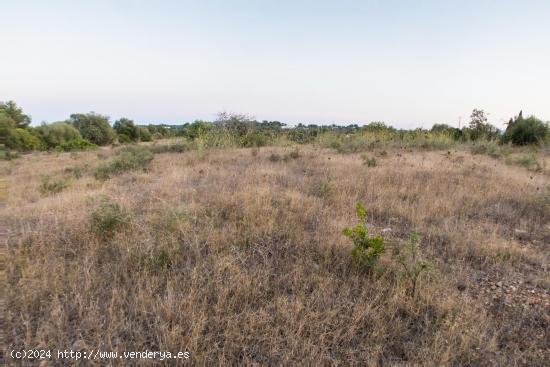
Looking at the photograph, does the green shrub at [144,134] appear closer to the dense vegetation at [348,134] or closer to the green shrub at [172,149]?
the dense vegetation at [348,134]

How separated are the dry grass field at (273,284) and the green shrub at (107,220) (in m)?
0.02

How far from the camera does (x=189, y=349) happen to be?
1.53m

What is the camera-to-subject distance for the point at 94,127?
40.8m

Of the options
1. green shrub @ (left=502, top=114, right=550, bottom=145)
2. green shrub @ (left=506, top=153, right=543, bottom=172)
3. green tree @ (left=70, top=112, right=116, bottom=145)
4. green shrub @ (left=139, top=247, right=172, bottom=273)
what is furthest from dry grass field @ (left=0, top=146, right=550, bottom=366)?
green tree @ (left=70, top=112, right=116, bottom=145)

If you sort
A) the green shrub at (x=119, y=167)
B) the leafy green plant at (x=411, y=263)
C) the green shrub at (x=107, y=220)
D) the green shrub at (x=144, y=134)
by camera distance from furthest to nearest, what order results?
the green shrub at (x=144, y=134) → the green shrub at (x=119, y=167) → the green shrub at (x=107, y=220) → the leafy green plant at (x=411, y=263)

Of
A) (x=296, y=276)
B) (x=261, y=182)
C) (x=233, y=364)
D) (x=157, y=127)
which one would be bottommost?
(x=233, y=364)

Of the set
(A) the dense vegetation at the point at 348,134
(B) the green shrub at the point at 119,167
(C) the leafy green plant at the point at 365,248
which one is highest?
(A) the dense vegetation at the point at 348,134

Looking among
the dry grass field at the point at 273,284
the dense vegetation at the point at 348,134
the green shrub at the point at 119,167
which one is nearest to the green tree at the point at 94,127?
the dense vegetation at the point at 348,134

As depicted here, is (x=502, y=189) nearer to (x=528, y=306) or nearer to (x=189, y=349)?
(x=528, y=306)

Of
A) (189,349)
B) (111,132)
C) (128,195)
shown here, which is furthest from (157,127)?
(189,349)

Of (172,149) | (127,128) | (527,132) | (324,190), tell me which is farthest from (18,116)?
(527,132)

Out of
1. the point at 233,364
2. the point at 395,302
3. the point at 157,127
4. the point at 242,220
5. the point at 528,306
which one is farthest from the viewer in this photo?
the point at 157,127

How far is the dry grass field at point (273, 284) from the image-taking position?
162 cm

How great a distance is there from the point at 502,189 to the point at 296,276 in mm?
5575
